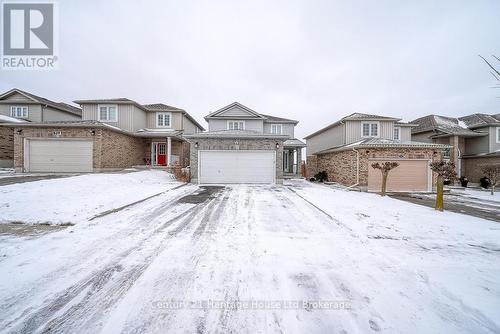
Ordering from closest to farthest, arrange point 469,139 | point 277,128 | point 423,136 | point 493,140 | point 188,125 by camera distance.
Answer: point 493,140 → point 469,139 → point 423,136 → point 277,128 → point 188,125

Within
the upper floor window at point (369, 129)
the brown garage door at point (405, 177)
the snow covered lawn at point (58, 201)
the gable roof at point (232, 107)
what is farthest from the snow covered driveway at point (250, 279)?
the gable roof at point (232, 107)

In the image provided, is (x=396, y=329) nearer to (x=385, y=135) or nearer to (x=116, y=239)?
(x=116, y=239)

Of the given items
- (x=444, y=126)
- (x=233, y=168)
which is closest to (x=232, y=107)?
(x=233, y=168)

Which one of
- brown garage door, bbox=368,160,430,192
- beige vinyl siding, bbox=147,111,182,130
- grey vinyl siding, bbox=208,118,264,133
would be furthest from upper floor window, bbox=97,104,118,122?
brown garage door, bbox=368,160,430,192

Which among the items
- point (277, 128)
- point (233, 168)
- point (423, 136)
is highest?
point (277, 128)

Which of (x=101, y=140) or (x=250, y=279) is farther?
(x=101, y=140)

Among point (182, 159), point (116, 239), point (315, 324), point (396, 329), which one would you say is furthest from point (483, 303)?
point (182, 159)

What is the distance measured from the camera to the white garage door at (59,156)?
1409 centimetres

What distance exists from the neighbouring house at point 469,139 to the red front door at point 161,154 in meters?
26.6

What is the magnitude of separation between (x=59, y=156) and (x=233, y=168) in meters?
12.8

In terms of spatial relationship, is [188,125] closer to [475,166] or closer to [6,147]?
[6,147]

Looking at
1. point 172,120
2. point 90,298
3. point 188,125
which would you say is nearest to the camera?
point 90,298

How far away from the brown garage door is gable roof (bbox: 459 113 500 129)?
40.2 feet

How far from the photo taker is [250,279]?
2791mm
